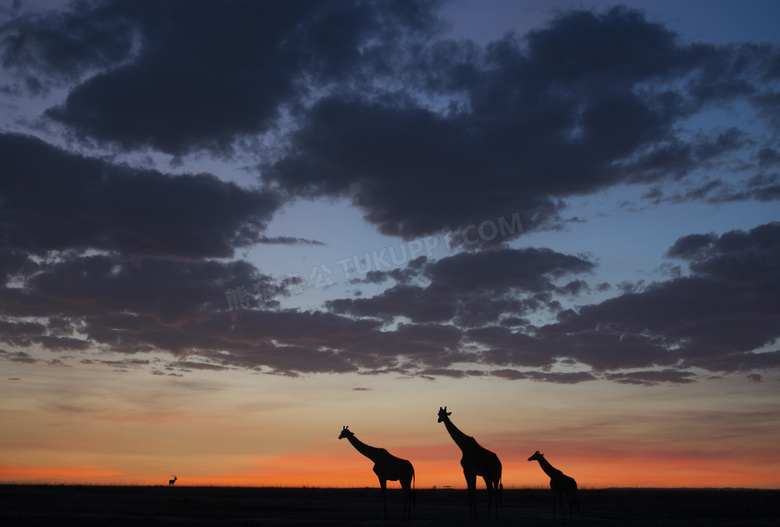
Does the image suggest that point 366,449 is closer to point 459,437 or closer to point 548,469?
point 459,437

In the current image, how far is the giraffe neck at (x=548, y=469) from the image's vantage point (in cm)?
3997

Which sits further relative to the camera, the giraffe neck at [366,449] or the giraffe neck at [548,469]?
the giraffe neck at [366,449]

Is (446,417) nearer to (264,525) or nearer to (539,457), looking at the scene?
(539,457)

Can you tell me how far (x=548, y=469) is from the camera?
133ft

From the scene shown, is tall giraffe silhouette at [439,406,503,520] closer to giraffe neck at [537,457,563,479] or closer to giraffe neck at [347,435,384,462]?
giraffe neck at [537,457,563,479]

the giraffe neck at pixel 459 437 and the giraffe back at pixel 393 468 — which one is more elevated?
the giraffe neck at pixel 459 437

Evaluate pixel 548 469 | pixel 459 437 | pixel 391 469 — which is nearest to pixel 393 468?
pixel 391 469

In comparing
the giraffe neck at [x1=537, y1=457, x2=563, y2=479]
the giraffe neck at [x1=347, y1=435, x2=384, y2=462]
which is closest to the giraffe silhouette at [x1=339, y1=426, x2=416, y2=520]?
the giraffe neck at [x1=347, y1=435, x2=384, y2=462]

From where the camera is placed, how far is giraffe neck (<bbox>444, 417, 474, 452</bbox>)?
41.6m

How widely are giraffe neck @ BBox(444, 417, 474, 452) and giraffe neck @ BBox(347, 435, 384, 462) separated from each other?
440cm

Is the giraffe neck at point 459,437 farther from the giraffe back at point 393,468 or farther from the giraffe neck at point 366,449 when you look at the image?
the giraffe neck at point 366,449

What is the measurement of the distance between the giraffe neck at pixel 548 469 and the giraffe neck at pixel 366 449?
377 inches

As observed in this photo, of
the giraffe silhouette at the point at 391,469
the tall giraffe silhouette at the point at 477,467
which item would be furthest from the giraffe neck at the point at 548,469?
the giraffe silhouette at the point at 391,469

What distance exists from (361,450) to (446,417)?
18.8 feet
